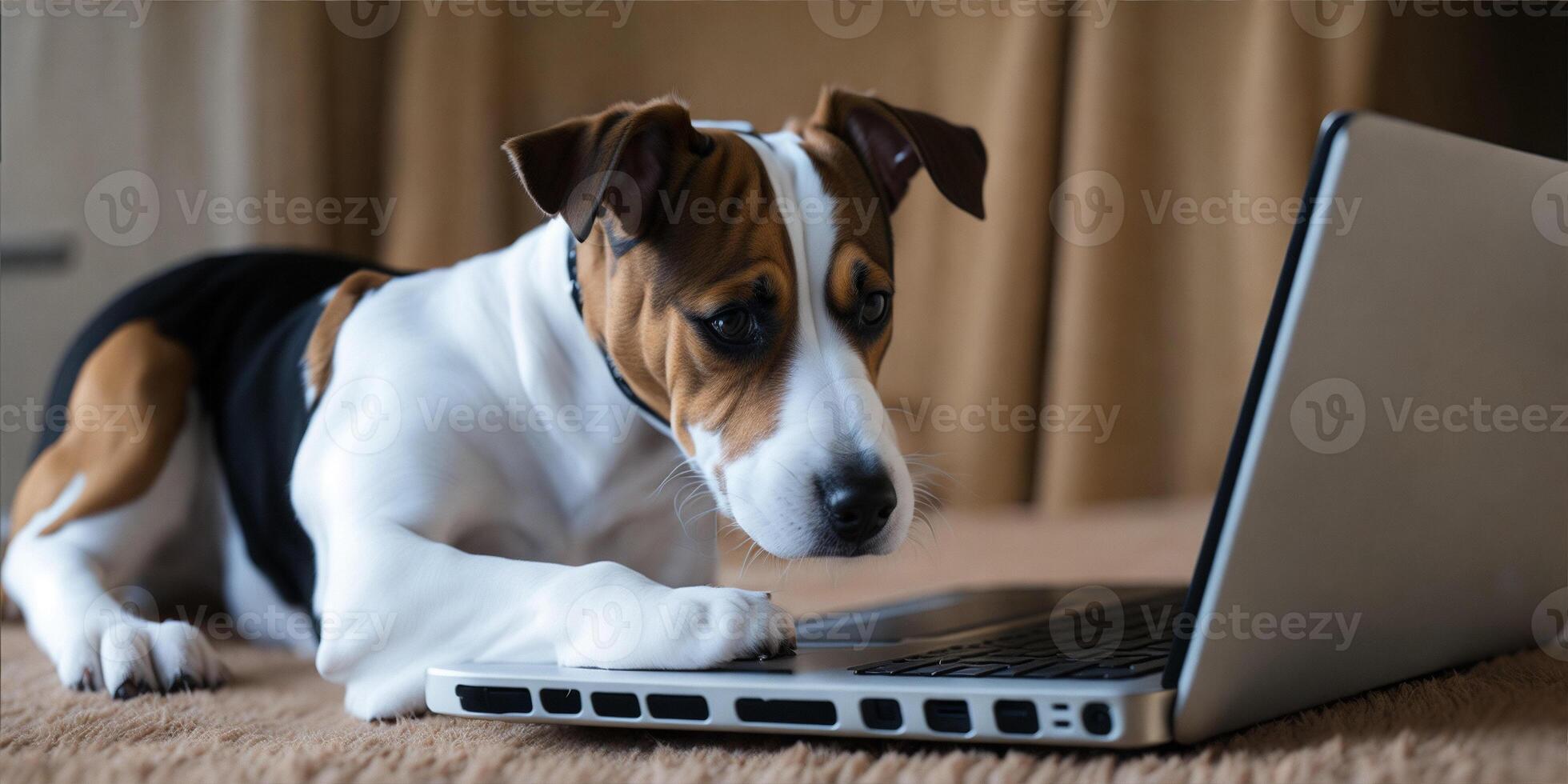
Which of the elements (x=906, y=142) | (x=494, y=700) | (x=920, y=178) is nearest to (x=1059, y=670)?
(x=494, y=700)

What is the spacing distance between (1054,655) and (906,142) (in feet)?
2.31

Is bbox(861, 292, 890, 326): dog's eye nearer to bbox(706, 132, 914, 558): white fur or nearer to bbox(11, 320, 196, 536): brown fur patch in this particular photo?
bbox(706, 132, 914, 558): white fur

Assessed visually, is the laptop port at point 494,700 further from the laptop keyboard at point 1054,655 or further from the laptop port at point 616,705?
the laptop keyboard at point 1054,655

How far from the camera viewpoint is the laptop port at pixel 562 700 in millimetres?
843

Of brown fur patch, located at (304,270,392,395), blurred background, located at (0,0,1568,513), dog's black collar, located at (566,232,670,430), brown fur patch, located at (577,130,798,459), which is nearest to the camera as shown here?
brown fur patch, located at (577,130,798,459)

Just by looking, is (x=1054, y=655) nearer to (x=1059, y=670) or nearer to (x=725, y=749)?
(x=1059, y=670)

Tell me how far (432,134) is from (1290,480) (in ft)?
Result: 8.98

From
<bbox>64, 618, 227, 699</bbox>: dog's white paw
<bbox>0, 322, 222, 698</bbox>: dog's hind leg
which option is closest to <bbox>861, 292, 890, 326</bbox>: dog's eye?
<bbox>64, 618, 227, 699</bbox>: dog's white paw

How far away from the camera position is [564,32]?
3.20m

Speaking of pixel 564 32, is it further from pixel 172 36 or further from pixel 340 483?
pixel 340 483

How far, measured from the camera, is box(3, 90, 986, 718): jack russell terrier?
1013 mm

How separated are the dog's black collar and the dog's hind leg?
0.63m

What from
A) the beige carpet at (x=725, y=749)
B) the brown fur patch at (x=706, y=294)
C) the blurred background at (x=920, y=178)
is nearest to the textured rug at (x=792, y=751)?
the beige carpet at (x=725, y=749)

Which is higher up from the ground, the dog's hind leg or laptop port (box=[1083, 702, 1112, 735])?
laptop port (box=[1083, 702, 1112, 735])
